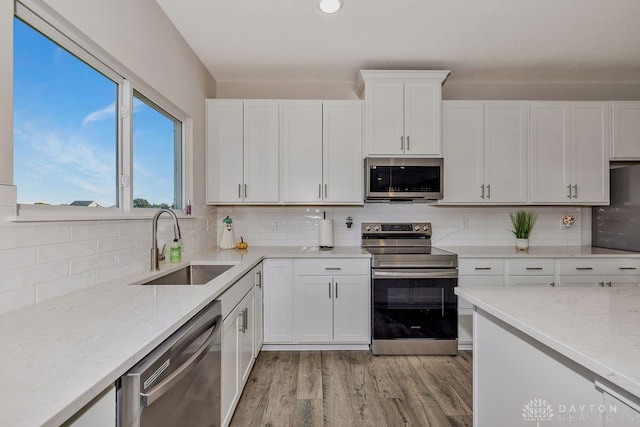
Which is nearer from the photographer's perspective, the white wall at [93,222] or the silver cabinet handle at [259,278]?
the white wall at [93,222]

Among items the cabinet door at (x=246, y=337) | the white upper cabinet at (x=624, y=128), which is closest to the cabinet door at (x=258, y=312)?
the cabinet door at (x=246, y=337)

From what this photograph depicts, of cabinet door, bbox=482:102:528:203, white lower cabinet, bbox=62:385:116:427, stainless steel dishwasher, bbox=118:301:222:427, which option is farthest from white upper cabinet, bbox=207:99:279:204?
white lower cabinet, bbox=62:385:116:427

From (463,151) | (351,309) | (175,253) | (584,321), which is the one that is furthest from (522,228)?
(175,253)

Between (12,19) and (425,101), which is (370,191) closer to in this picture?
(425,101)

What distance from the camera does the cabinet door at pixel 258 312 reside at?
8.03 feet

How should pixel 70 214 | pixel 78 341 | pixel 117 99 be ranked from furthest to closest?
1. pixel 117 99
2. pixel 70 214
3. pixel 78 341

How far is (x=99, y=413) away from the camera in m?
0.68

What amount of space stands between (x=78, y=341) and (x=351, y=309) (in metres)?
2.17

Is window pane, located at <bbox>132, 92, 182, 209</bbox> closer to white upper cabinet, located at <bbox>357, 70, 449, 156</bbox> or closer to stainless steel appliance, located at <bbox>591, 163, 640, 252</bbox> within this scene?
white upper cabinet, located at <bbox>357, 70, 449, 156</bbox>

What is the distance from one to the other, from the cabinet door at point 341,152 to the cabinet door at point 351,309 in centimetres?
77

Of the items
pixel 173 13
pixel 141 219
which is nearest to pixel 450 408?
pixel 141 219

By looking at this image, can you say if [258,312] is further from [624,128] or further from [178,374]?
[624,128]

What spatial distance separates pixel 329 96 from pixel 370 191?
45.4 inches

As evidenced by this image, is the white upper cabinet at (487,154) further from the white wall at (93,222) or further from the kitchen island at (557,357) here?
the white wall at (93,222)
